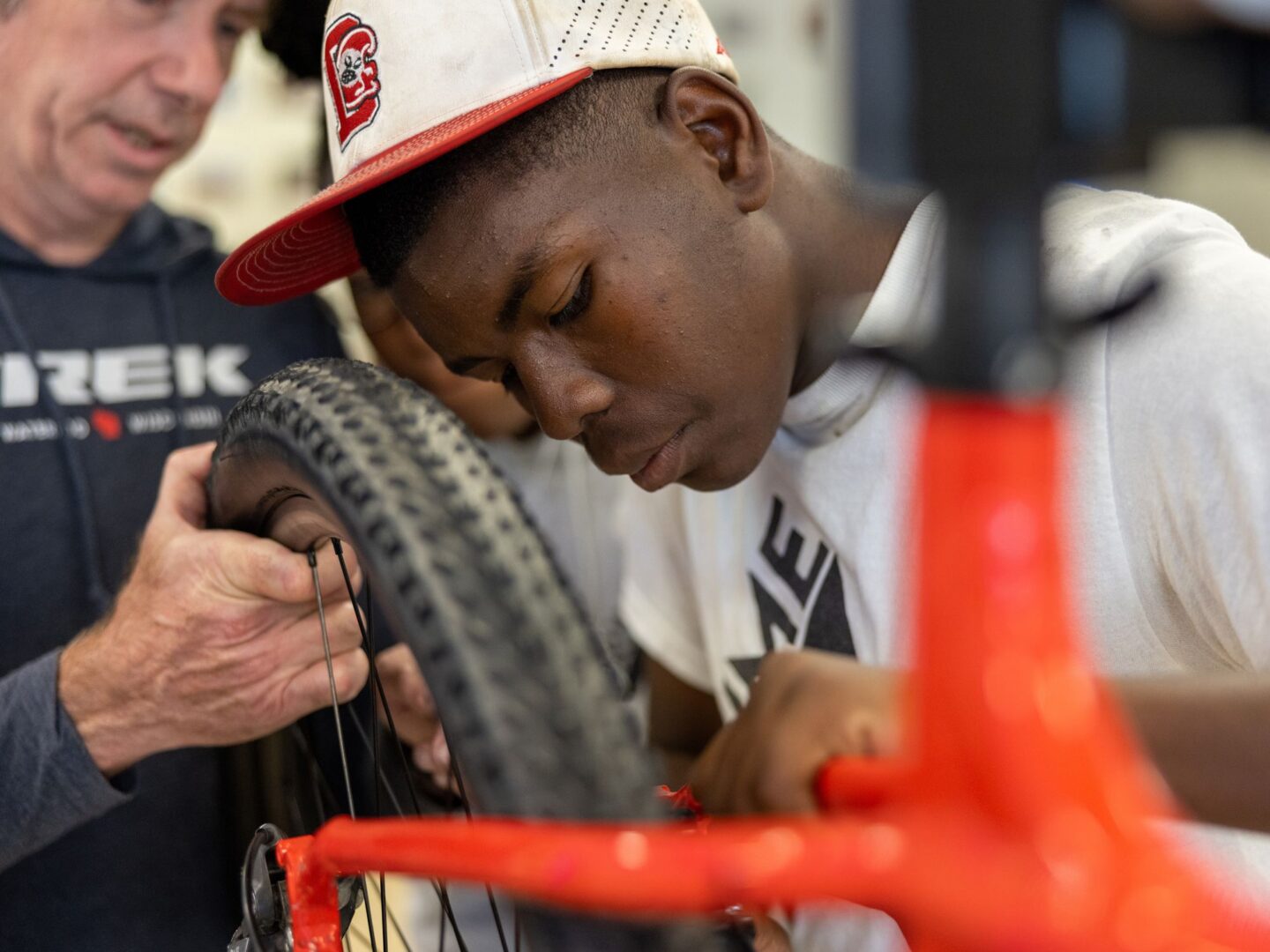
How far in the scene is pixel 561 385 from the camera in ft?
2.53

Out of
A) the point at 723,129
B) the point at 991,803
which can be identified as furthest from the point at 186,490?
the point at 991,803

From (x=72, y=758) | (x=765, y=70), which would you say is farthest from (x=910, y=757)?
(x=765, y=70)

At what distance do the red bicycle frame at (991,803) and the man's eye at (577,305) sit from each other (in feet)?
1.65

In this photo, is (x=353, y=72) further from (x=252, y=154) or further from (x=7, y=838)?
(x=252, y=154)

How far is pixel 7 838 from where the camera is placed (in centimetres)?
80

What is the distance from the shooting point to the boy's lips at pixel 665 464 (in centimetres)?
82

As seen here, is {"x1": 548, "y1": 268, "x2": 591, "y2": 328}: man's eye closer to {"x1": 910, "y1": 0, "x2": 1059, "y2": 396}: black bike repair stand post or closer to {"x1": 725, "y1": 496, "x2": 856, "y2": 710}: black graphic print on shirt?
{"x1": 725, "y1": 496, "x2": 856, "y2": 710}: black graphic print on shirt

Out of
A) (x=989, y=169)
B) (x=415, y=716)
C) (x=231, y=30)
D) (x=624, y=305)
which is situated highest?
(x=231, y=30)

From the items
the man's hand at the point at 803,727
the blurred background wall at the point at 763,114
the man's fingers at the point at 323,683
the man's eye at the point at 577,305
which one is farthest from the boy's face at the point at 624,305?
the man's hand at the point at 803,727

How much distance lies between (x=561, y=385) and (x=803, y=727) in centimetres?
38

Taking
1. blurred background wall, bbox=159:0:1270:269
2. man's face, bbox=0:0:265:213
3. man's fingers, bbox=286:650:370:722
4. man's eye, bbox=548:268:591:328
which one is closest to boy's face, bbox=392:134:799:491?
man's eye, bbox=548:268:591:328

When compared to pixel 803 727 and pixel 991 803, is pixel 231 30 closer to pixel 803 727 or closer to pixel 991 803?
pixel 803 727

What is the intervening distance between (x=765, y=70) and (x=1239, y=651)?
2.12 m

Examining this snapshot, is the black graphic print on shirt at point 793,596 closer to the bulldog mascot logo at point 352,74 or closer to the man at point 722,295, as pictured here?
the man at point 722,295
